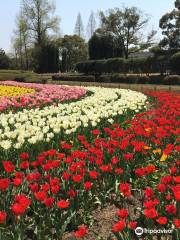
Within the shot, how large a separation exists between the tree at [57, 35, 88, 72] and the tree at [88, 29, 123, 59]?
11.2 m

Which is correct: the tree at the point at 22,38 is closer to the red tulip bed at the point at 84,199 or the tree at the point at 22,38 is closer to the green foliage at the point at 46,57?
the green foliage at the point at 46,57

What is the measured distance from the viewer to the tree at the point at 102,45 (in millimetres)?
62188

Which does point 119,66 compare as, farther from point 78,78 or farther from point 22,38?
point 22,38

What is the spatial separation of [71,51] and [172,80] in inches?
1731

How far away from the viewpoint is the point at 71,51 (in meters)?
75.6

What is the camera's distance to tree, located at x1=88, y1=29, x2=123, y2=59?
62188 millimetres

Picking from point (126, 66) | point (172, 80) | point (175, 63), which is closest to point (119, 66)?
point (126, 66)

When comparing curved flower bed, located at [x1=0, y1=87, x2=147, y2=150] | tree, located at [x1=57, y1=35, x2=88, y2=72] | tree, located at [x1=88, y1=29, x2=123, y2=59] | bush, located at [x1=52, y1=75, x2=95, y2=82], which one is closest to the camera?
curved flower bed, located at [x1=0, y1=87, x2=147, y2=150]

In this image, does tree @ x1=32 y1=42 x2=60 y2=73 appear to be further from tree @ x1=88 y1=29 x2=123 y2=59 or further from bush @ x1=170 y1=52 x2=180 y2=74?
bush @ x1=170 y1=52 x2=180 y2=74

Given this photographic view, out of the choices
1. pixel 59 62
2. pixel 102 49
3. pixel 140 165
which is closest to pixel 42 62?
pixel 59 62

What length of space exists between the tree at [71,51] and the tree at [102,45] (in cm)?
1119

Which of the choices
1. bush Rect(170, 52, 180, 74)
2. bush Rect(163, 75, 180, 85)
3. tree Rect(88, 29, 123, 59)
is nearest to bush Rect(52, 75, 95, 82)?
bush Rect(170, 52, 180, 74)

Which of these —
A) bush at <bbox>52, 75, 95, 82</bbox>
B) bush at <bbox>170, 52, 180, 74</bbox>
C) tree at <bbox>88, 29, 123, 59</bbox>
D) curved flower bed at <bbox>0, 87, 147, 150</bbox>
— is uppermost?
tree at <bbox>88, 29, 123, 59</bbox>

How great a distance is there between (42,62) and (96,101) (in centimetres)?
5551
